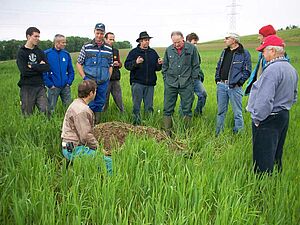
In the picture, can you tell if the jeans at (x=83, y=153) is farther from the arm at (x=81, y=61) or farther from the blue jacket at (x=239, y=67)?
the blue jacket at (x=239, y=67)

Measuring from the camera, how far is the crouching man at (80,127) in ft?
12.5

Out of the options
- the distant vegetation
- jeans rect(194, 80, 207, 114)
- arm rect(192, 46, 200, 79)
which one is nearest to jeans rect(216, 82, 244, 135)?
arm rect(192, 46, 200, 79)

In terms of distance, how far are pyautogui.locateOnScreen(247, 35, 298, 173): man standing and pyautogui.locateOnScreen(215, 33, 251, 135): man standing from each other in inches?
72.0

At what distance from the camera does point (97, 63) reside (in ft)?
19.9

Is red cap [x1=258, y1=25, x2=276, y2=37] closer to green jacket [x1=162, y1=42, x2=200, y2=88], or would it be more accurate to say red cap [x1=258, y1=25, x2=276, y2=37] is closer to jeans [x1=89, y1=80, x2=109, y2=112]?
green jacket [x1=162, y1=42, x2=200, y2=88]

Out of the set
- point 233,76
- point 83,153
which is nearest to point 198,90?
point 233,76

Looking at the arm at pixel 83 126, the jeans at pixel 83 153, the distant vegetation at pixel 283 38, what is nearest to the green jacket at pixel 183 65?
the arm at pixel 83 126

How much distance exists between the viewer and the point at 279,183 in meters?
3.31

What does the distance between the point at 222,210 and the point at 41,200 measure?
4.71 ft

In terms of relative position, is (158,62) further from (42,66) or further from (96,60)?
(42,66)

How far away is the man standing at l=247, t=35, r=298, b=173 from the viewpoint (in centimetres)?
346

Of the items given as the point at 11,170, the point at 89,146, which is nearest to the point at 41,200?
the point at 11,170

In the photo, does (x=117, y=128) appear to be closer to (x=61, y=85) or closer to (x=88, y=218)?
(x=61, y=85)

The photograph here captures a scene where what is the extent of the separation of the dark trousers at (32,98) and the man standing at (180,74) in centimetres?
226
